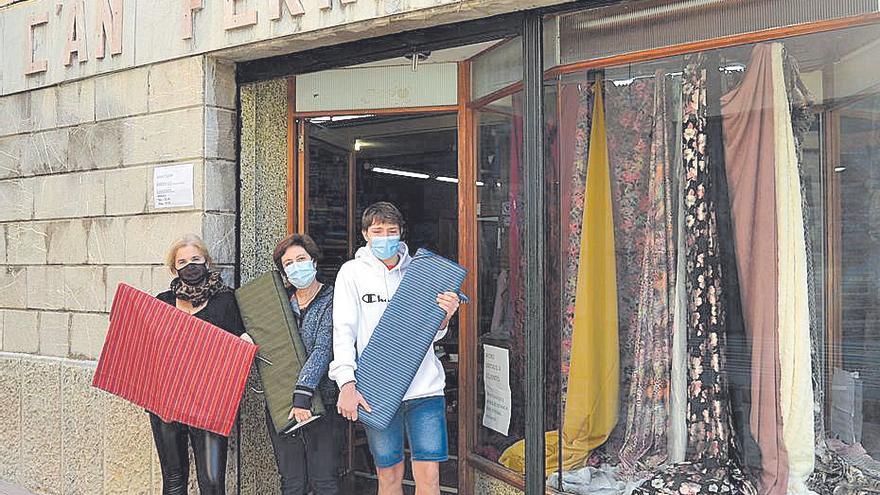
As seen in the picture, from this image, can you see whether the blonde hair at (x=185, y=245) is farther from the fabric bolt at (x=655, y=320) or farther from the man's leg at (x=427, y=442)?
the fabric bolt at (x=655, y=320)

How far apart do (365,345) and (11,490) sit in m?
3.46

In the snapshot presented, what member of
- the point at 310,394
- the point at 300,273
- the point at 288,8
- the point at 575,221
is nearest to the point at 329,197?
the point at 300,273

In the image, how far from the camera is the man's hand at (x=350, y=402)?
4348 millimetres

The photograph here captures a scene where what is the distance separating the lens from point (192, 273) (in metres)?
4.80

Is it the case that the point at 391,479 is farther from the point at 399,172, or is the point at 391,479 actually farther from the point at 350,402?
the point at 399,172

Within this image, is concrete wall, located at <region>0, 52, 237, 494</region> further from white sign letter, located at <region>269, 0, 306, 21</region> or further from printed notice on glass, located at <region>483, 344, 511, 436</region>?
printed notice on glass, located at <region>483, 344, 511, 436</region>

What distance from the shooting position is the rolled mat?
4.60 meters

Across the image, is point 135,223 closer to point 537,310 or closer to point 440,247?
point 440,247

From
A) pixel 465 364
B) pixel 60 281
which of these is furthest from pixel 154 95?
pixel 465 364

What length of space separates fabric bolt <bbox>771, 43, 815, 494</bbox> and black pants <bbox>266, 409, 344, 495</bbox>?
2106 mm

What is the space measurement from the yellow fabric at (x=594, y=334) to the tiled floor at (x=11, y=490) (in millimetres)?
3921

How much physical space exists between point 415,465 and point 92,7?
11.9 feet

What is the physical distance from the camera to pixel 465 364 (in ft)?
16.7

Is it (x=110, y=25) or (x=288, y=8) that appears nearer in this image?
(x=288, y=8)
